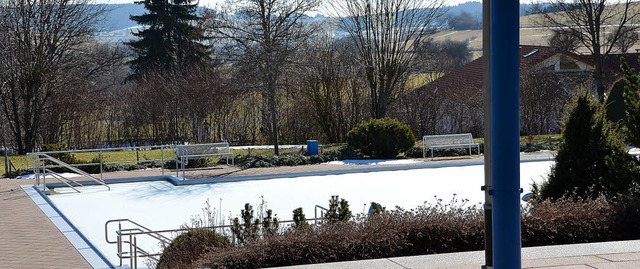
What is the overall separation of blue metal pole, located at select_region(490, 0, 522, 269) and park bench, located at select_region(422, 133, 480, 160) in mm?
18504

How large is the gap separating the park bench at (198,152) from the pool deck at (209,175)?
447 mm

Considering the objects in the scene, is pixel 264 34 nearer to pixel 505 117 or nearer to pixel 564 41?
pixel 564 41

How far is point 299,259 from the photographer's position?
7.38 metres

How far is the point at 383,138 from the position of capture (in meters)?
23.2

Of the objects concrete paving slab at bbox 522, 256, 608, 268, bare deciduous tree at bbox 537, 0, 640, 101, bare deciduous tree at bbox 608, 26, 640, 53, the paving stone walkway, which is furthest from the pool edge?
bare deciduous tree at bbox 608, 26, 640, 53

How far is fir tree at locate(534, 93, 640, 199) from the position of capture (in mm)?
10461

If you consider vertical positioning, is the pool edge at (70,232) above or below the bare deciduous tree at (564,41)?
below

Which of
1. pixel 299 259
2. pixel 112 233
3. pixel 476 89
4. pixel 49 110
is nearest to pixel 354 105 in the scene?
pixel 476 89

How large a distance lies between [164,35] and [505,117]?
146ft

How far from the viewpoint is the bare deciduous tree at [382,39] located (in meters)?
31.4

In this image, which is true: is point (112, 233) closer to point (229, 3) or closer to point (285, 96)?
point (229, 3)

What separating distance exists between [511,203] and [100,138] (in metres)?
29.1

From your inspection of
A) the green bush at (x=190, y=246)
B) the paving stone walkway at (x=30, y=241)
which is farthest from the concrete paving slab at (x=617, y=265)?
the paving stone walkway at (x=30, y=241)

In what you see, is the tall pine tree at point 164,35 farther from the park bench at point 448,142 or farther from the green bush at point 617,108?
the green bush at point 617,108
